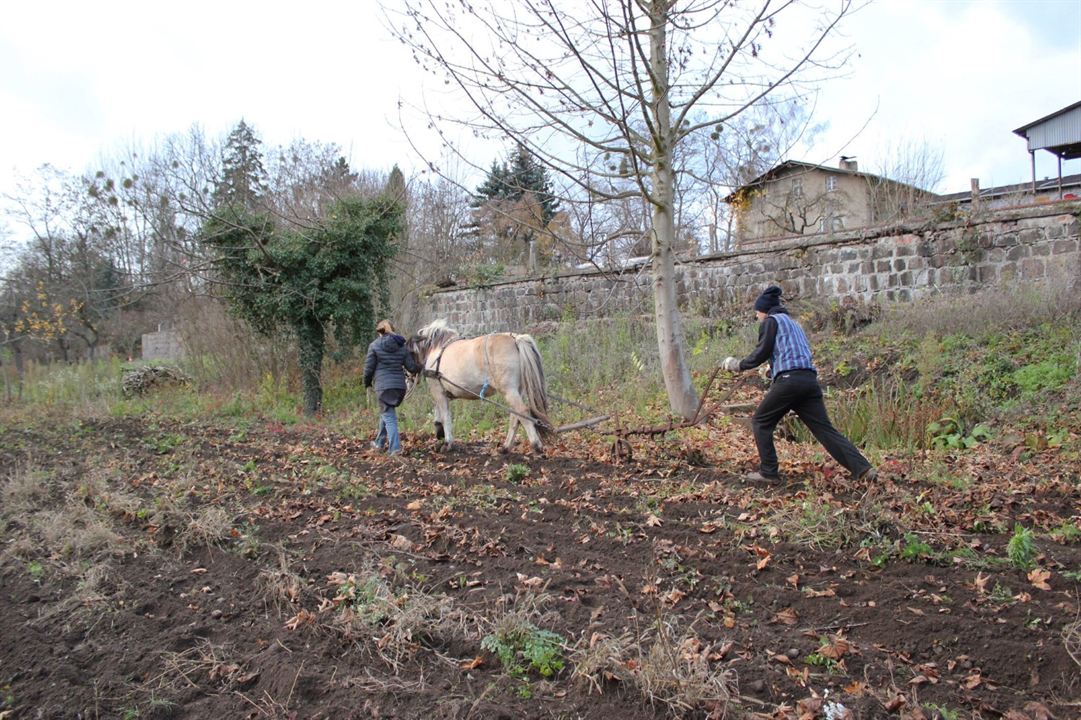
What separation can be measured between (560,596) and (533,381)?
517cm

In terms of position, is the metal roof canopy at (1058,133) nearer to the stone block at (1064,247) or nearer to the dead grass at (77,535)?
the stone block at (1064,247)

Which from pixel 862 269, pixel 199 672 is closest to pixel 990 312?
pixel 862 269

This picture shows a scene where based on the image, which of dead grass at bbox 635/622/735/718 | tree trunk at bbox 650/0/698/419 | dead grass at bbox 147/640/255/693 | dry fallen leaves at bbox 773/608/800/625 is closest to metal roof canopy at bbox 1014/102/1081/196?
tree trunk at bbox 650/0/698/419

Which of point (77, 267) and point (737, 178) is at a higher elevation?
point (77, 267)

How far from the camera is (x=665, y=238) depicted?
9586 mm

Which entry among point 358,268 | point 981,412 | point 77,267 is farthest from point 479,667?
point 77,267

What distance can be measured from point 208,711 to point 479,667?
49.2 inches

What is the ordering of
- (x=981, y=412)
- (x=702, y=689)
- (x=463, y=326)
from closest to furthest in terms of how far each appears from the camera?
(x=702, y=689)
(x=981, y=412)
(x=463, y=326)

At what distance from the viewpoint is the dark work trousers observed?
6523 millimetres

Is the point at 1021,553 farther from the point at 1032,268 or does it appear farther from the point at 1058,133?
the point at 1058,133

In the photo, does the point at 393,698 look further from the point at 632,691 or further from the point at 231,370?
the point at 231,370

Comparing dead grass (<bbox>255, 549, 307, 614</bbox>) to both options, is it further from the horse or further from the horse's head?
the horse's head

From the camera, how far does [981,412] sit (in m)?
9.23

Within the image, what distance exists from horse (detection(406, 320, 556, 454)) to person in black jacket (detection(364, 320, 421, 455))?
221mm
